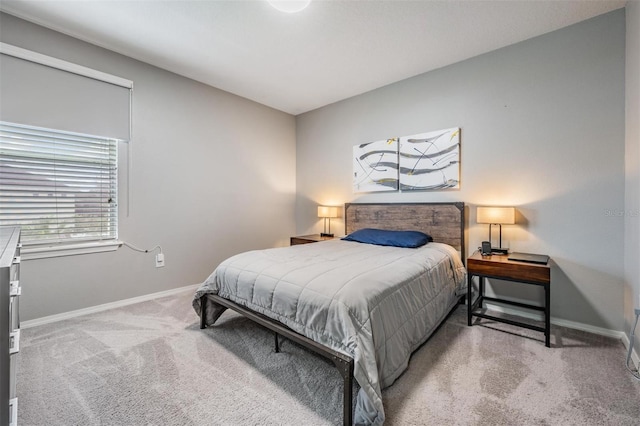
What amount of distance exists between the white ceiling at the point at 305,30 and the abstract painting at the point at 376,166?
868 mm

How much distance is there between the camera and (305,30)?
2.53 meters

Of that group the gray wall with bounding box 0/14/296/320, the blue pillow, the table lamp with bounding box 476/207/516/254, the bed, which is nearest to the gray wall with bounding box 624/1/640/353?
the table lamp with bounding box 476/207/516/254

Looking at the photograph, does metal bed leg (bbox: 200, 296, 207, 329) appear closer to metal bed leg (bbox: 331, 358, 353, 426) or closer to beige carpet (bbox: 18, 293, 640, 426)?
beige carpet (bbox: 18, 293, 640, 426)

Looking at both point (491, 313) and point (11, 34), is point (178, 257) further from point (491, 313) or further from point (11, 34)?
point (491, 313)

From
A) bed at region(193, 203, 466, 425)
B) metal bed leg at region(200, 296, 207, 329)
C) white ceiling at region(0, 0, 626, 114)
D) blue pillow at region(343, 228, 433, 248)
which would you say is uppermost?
white ceiling at region(0, 0, 626, 114)

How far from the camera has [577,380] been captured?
1719 millimetres

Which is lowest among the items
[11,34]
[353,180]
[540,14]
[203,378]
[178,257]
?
[203,378]

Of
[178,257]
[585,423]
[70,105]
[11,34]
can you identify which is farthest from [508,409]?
[11,34]

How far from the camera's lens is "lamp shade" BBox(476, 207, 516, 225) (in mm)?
2568

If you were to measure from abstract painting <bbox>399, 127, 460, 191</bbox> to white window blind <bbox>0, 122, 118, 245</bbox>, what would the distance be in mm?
3283

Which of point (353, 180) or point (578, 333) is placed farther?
point (353, 180)

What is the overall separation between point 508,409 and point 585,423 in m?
0.34

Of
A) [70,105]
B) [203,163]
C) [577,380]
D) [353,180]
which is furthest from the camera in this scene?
[353,180]

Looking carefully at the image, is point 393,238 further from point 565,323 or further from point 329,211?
point 565,323
